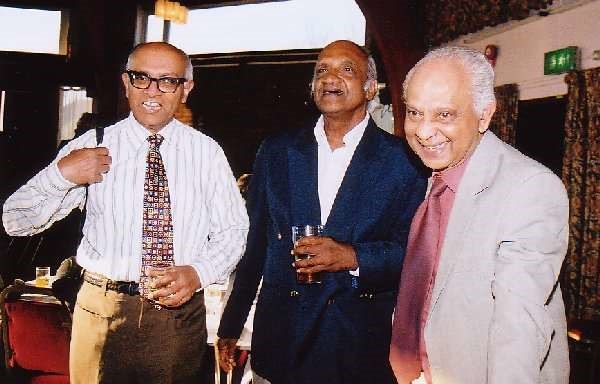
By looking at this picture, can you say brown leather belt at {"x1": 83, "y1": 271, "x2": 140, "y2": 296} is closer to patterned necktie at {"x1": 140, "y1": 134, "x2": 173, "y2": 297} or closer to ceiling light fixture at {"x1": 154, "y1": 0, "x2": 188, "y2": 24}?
patterned necktie at {"x1": 140, "y1": 134, "x2": 173, "y2": 297}

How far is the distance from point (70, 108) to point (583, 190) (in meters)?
9.81

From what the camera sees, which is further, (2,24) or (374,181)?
(2,24)

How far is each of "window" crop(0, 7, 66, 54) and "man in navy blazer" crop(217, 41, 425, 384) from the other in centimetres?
1015

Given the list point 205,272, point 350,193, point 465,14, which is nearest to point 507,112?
point 465,14

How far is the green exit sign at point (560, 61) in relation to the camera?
6.06 meters

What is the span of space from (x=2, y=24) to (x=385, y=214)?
36.8ft

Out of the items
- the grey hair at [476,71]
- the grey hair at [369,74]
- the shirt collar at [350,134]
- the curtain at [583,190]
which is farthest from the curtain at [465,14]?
the grey hair at [476,71]

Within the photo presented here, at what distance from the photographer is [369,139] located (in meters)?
2.34

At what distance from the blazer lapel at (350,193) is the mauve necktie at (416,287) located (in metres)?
0.37

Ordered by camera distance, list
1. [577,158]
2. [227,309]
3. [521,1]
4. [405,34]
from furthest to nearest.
Result: [405,34], [521,1], [577,158], [227,309]

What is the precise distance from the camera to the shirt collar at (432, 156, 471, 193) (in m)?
1.75

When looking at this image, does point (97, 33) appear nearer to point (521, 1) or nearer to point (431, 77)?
point (521, 1)

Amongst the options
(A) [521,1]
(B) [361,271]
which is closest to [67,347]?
(B) [361,271]

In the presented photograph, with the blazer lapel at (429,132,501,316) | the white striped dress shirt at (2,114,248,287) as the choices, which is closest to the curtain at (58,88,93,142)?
the white striped dress shirt at (2,114,248,287)
